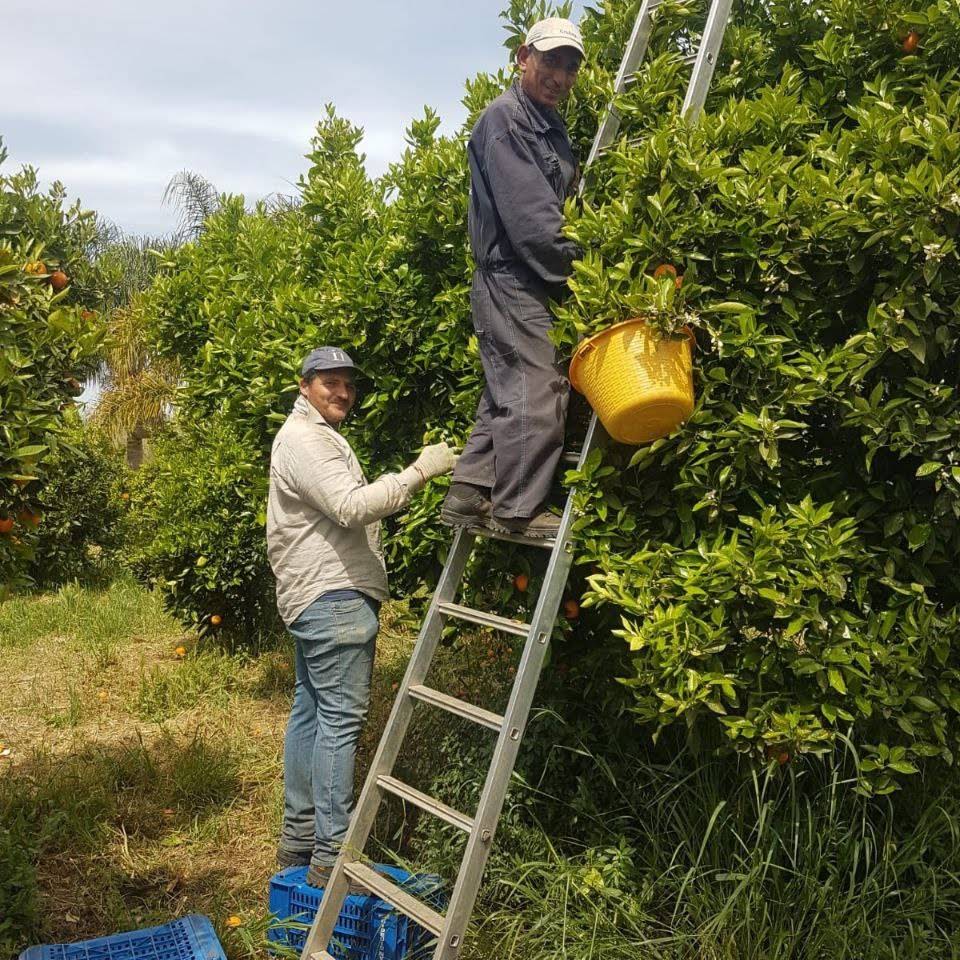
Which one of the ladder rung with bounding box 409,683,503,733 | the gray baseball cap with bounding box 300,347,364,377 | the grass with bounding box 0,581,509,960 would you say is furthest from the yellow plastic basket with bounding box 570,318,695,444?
the grass with bounding box 0,581,509,960

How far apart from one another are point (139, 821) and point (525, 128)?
12.1 ft

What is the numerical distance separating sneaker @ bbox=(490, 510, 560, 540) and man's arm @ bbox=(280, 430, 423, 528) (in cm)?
50

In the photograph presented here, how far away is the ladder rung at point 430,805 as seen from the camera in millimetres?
3297

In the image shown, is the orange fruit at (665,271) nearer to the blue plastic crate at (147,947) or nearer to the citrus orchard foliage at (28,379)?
the citrus orchard foliage at (28,379)

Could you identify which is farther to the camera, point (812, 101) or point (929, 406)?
point (812, 101)

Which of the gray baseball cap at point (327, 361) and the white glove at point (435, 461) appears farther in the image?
the gray baseball cap at point (327, 361)

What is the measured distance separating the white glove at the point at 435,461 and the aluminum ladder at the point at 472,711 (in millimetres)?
310

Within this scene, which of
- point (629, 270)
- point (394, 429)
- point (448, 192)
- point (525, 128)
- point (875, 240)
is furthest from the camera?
point (394, 429)

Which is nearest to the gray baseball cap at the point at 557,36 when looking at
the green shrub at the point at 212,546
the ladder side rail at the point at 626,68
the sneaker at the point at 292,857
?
the ladder side rail at the point at 626,68

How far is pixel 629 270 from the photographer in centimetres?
319

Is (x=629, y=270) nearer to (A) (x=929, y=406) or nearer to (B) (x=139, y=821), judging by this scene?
(A) (x=929, y=406)

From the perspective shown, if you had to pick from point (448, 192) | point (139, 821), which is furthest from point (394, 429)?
point (139, 821)

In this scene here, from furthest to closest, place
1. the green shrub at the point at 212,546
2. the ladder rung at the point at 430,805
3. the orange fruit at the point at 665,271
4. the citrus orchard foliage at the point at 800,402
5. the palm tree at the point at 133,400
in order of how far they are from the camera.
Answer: the palm tree at the point at 133,400 < the green shrub at the point at 212,546 < the ladder rung at the point at 430,805 < the orange fruit at the point at 665,271 < the citrus orchard foliage at the point at 800,402

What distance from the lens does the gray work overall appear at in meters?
3.52
